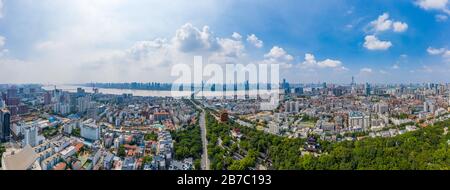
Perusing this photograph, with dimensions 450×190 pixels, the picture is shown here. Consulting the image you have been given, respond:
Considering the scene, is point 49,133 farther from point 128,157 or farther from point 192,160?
point 192,160

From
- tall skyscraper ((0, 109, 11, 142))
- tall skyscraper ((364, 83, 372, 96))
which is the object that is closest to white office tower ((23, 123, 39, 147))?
tall skyscraper ((0, 109, 11, 142))

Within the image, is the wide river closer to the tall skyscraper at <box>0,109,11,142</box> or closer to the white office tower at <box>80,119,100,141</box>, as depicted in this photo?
the tall skyscraper at <box>0,109,11,142</box>

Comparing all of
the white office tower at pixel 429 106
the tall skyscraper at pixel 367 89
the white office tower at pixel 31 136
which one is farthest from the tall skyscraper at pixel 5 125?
the white office tower at pixel 429 106

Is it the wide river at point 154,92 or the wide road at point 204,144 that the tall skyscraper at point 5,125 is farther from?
the wide road at point 204,144

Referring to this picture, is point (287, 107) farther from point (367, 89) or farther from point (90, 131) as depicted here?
point (90, 131)
